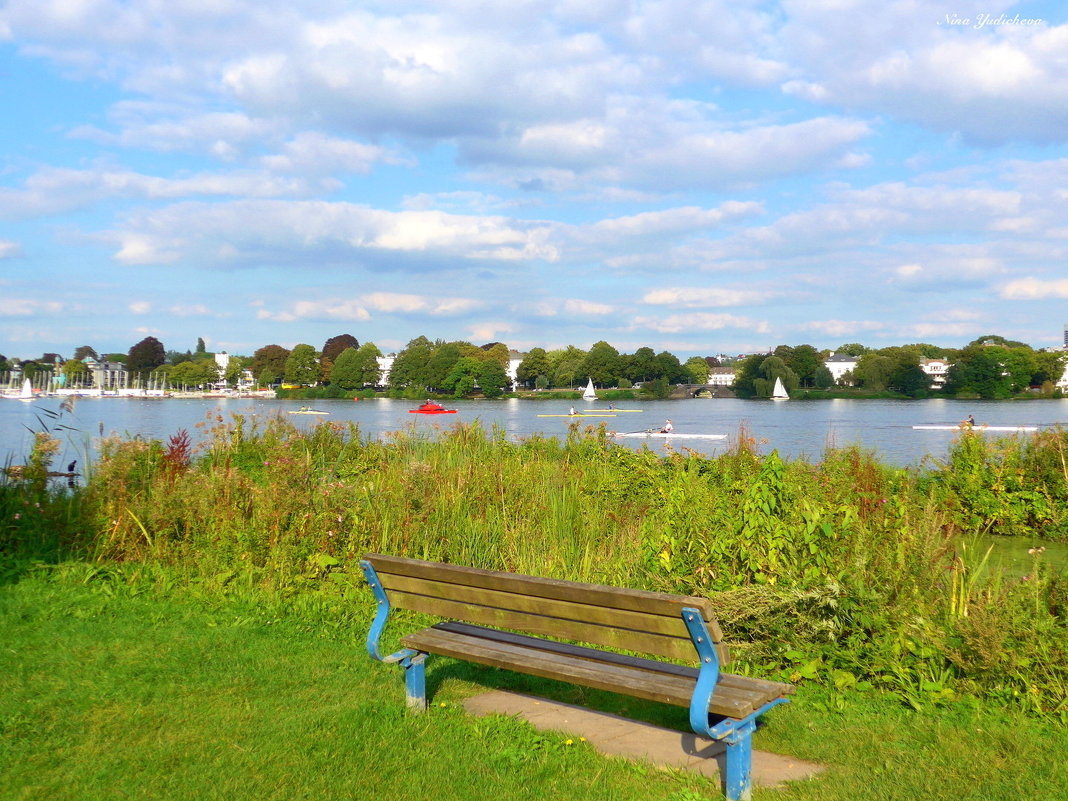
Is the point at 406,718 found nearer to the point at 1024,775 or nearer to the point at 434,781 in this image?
the point at 434,781

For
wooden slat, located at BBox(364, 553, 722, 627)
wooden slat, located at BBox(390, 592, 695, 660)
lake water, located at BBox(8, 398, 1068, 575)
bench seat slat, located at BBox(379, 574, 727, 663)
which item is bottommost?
lake water, located at BBox(8, 398, 1068, 575)

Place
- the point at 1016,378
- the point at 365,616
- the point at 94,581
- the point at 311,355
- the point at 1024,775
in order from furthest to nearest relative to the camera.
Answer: the point at 311,355 < the point at 1016,378 < the point at 94,581 < the point at 365,616 < the point at 1024,775

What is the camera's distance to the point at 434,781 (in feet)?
11.9

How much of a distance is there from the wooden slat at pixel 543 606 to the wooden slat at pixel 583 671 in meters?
0.28

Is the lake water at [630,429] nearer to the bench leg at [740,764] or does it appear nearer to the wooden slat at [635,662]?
the wooden slat at [635,662]

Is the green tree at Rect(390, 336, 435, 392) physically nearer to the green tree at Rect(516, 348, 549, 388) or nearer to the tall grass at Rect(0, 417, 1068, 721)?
the green tree at Rect(516, 348, 549, 388)

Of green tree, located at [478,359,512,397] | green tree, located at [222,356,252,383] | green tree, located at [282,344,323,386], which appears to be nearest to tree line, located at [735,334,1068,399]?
green tree, located at [478,359,512,397]

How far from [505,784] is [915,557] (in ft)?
11.9

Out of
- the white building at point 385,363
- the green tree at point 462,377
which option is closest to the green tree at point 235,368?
the white building at point 385,363

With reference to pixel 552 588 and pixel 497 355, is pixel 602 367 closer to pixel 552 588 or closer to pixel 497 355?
pixel 497 355

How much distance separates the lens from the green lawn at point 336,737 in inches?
139

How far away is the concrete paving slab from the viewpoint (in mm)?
3812

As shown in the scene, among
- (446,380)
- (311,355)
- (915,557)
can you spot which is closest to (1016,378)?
(446,380)

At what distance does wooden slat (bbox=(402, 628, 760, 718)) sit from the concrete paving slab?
443 millimetres
